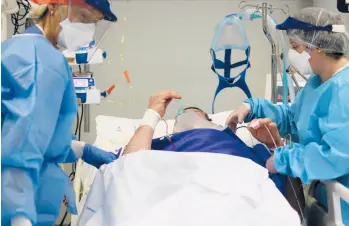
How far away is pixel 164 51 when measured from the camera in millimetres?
3205

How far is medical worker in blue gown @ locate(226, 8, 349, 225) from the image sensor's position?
1.55 meters

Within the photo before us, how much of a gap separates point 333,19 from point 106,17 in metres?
0.93

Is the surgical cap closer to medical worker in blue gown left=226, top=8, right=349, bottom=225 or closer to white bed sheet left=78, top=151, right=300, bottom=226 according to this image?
medical worker in blue gown left=226, top=8, right=349, bottom=225

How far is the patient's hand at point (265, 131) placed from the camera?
1891mm

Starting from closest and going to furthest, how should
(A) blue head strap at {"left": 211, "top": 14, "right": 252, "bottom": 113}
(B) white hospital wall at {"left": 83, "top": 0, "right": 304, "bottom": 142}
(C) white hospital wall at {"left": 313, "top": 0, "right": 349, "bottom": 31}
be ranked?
(A) blue head strap at {"left": 211, "top": 14, "right": 252, "bottom": 113}
(C) white hospital wall at {"left": 313, "top": 0, "right": 349, "bottom": 31}
(B) white hospital wall at {"left": 83, "top": 0, "right": 304, "bottom": 142}

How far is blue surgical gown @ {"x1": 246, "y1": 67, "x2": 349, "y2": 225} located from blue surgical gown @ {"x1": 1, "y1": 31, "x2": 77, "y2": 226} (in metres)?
0.85

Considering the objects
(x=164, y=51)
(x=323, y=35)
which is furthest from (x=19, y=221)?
(x=164, y=51)

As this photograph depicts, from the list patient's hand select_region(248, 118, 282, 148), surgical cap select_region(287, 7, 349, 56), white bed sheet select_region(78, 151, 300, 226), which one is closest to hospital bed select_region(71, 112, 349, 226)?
patient's hand select_region(248, 118, 282, 148)

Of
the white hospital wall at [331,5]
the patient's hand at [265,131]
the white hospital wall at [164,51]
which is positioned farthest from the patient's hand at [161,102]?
the white hospital wall at [331,5]

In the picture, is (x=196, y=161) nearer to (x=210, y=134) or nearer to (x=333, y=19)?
(x=210, y=134)

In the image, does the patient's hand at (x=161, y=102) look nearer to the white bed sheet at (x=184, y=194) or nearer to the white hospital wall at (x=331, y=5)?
the white bed sheet at (x=184, y=194)

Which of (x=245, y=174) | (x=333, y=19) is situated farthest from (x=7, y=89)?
(x=333, y=19)

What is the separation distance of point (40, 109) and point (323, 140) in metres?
1.04

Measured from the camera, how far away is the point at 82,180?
88.0 inches
